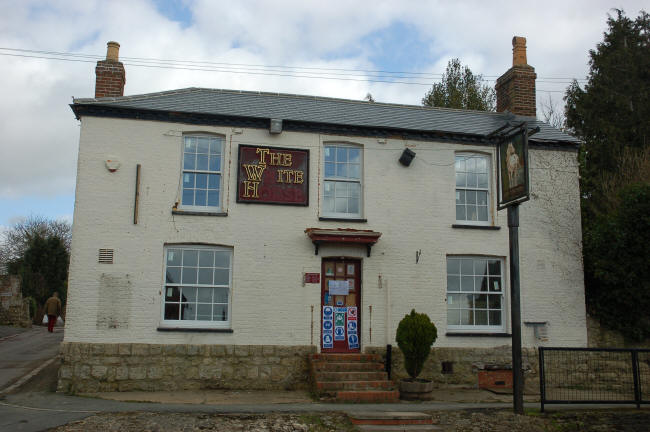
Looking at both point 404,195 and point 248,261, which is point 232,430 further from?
point 404,195

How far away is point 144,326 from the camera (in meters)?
12.4

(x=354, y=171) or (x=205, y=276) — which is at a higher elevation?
(x=354, y=171)

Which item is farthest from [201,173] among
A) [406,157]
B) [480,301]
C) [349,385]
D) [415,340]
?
[480,301]

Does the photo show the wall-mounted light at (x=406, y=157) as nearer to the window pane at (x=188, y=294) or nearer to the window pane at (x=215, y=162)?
the window pane at (x=215, y=162)

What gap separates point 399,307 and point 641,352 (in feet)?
17.1

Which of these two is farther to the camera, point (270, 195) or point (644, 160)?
point (644, 160)

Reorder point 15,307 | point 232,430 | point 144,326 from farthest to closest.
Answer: point 15,307
point 144,326
point 232,430

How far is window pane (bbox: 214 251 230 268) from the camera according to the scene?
1308 centimetres

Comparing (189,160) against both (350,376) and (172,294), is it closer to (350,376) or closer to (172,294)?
(172,294)

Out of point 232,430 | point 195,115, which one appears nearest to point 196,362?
point 232,430

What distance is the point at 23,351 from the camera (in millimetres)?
18281

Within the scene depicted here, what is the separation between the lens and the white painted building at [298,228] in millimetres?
12602

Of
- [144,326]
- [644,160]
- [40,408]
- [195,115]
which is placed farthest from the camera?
[644,160]

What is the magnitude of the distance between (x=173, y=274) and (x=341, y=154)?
5.14m
